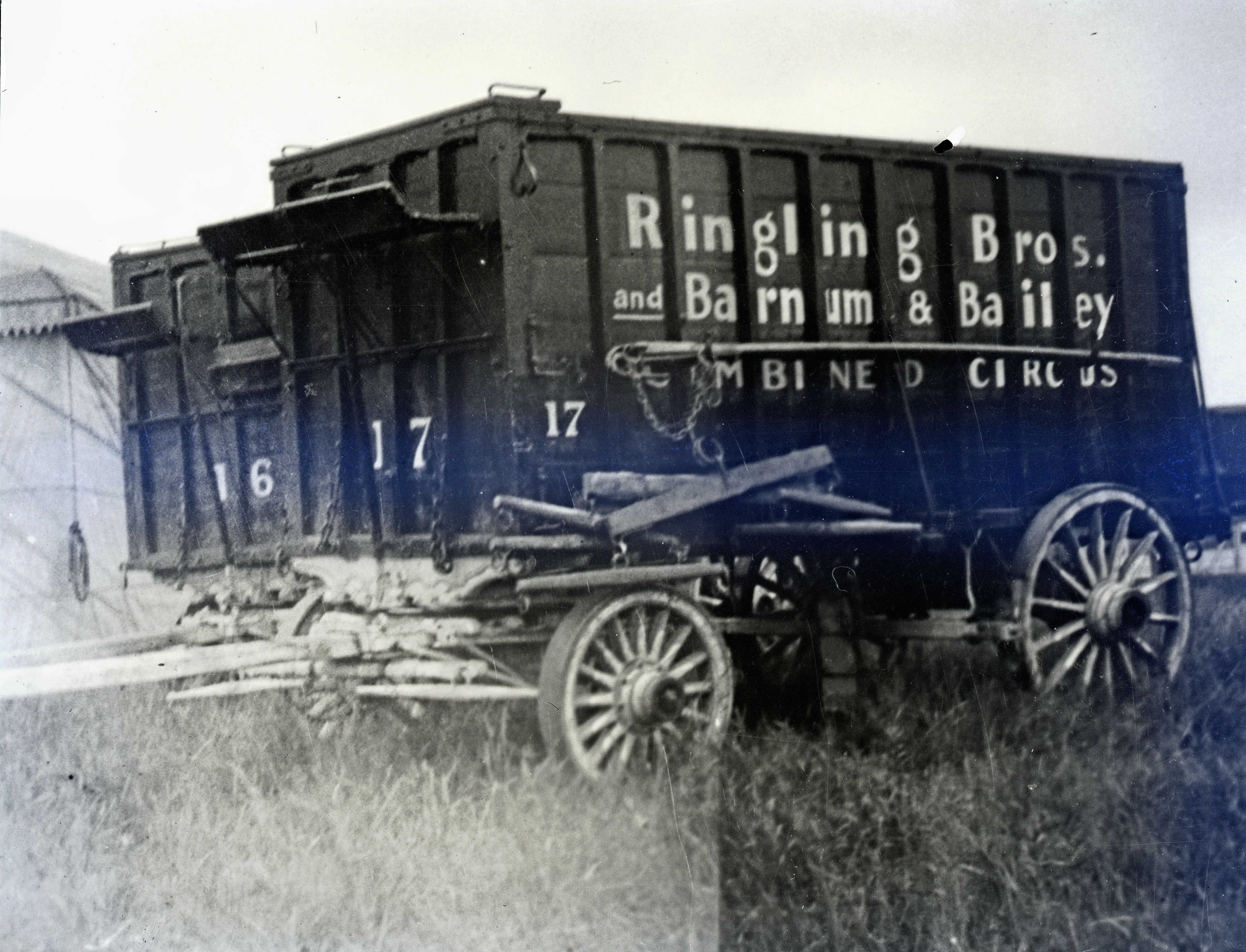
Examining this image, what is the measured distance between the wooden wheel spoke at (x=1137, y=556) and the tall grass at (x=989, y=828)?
0.71m

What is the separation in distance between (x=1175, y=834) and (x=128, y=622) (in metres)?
4.69

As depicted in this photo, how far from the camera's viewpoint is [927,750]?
527 centimetres

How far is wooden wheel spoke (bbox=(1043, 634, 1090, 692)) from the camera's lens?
5.62 metres

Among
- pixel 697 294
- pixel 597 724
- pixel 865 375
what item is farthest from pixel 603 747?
pixel 865 375

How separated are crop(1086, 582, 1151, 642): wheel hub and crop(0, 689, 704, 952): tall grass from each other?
7.52ft

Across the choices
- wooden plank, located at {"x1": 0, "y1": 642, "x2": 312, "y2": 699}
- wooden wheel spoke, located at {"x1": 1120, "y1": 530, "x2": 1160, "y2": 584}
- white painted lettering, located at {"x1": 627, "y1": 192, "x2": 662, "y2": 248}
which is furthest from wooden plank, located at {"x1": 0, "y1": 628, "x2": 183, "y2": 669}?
wooden wheel spoke, located at {"x1": 1120, "y1": 530, "x2": 1160, "y2": 584}

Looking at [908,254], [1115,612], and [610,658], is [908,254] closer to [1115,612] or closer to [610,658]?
[1115,612]

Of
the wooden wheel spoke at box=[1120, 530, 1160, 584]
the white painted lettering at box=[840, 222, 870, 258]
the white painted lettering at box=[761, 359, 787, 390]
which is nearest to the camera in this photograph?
the white painted lettering at box=[761, 359, 787, 390]

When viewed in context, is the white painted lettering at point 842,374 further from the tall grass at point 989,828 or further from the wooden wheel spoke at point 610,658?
the wooden wheel spoke at point 610,658

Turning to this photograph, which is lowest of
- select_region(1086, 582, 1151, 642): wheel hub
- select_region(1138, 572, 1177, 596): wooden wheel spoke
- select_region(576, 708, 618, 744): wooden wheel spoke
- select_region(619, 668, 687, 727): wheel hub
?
select_region(576, 708, 618, 744): wooden wheel spoke

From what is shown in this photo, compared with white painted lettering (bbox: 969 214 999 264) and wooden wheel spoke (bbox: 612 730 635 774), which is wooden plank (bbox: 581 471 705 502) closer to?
wooden wheel spoke (bbox: 612 730 635 774)

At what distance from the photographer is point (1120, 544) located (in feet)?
19.8

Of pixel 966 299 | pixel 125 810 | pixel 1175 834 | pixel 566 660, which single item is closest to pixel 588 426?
pixel 566 660

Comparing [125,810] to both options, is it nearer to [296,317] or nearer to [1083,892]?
[296,317]
